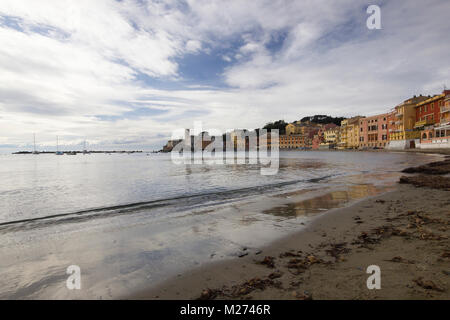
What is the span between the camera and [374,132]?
104 m

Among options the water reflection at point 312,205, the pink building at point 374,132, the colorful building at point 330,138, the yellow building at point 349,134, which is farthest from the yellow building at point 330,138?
the water reflection at point 312,205

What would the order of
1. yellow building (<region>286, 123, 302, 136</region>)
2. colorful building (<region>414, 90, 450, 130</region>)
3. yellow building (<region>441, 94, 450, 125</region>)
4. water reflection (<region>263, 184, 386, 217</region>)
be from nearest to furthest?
water reflection (<region>263, 184, 386, 217</region>) < yellow building (<region>441, 94, 450, 125</region>) < colorful building (<region>414, 90, 450, 130</region>) < yellow building (<region>286, 123, 302, 136</region>)

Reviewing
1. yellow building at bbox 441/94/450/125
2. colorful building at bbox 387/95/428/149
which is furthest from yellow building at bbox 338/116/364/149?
yellow building at bbox 441/94/450/125

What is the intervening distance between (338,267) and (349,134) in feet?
451

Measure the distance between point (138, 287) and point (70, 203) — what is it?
33.9 ft

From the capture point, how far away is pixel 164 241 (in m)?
6.20

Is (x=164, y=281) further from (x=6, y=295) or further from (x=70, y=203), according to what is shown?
(x=70, y=203)

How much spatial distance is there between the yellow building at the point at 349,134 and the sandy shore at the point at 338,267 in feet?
411

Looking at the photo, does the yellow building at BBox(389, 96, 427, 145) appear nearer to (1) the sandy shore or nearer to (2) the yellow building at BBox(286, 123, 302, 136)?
(1) the sandy shore

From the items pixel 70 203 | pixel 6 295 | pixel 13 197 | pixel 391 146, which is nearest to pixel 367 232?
pixel 6 295

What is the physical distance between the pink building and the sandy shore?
108m

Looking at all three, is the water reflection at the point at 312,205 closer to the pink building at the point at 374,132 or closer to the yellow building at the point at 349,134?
the pink building at the point at 374,132

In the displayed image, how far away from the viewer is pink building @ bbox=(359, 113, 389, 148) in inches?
3844
